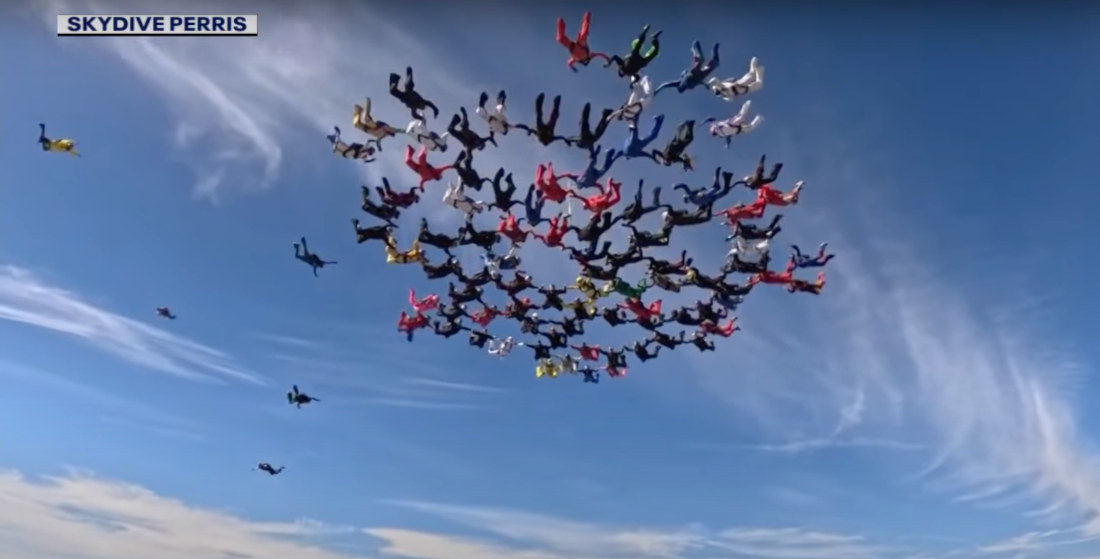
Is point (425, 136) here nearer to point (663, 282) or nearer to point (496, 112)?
point (496, 112)

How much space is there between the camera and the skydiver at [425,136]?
1484cm

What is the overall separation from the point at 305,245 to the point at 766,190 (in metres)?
10.5

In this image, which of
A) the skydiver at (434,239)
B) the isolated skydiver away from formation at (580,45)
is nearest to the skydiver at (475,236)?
the skydiver at (434,239)

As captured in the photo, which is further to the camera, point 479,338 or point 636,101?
point 479,338

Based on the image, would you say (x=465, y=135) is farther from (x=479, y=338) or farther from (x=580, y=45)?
(x=479, y=338)

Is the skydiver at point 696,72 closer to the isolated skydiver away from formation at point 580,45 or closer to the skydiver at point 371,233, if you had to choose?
the isolated skydiver away from formation at point 580,45

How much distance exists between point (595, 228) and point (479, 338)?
6900 mm

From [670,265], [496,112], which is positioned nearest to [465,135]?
[496,112]

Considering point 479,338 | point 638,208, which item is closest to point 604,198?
point 638,208

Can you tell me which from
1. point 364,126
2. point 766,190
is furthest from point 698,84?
point 364,126

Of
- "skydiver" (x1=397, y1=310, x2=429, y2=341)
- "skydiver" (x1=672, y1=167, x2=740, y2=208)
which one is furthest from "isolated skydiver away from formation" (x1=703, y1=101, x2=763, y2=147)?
"skydiver" (x1=397, y1=310, x2=429, y2=341)

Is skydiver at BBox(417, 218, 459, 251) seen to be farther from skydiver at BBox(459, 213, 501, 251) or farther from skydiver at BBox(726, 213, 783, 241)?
skydiver at BBox(726, 213, 783, 241)

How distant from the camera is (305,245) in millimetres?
19109

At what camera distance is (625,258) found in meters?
17.1
